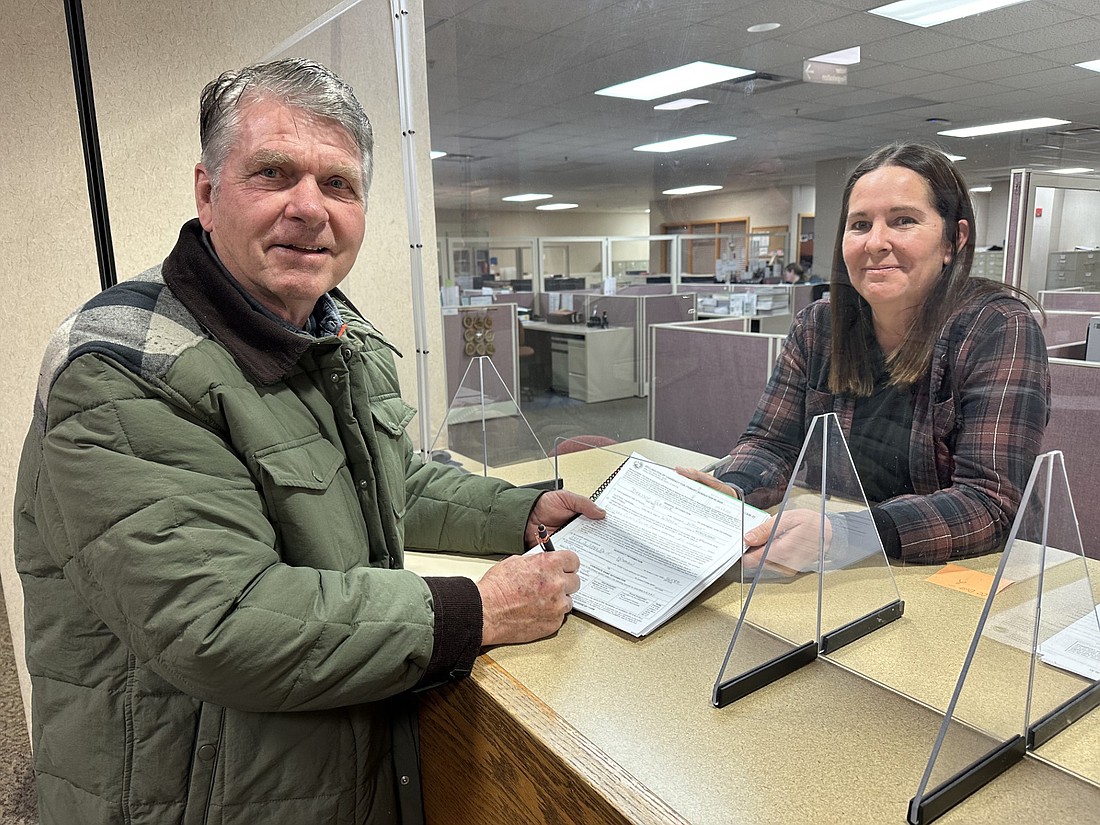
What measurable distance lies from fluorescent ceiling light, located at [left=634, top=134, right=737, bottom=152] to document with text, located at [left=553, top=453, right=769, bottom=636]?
18.6 inches

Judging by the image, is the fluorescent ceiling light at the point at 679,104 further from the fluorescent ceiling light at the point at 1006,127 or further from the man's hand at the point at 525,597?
the man's hand at the point at 525,597

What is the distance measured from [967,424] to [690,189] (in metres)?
0.55

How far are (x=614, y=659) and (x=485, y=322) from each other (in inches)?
54.3

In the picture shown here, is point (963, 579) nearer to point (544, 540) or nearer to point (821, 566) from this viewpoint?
point (821, 566)

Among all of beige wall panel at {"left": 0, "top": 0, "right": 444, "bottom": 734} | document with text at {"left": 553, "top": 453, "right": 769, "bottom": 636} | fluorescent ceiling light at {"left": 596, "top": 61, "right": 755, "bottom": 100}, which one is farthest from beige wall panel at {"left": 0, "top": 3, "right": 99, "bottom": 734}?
document with text at {"left": 553, "top": 453, "right": 769, "bottom": 636}

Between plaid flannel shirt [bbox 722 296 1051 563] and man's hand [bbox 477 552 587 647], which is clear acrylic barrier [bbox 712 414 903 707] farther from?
man's hand [bbox 477 552 587 647]

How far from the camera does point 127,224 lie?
1941 mm

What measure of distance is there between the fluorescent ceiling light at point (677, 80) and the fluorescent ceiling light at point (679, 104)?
0.04 ft

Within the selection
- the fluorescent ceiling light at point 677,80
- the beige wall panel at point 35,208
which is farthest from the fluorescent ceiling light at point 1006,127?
the beige wall panel at point 35,208

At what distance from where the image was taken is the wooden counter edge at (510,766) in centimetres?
66

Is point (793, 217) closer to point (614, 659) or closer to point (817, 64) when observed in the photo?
point (817, 64)

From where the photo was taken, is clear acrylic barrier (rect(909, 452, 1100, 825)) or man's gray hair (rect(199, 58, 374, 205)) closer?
clear acrylic barrier (rect(909, 452, 1100, 825))

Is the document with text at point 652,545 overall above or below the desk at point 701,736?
above

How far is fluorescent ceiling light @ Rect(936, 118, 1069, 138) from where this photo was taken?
2.36ft
